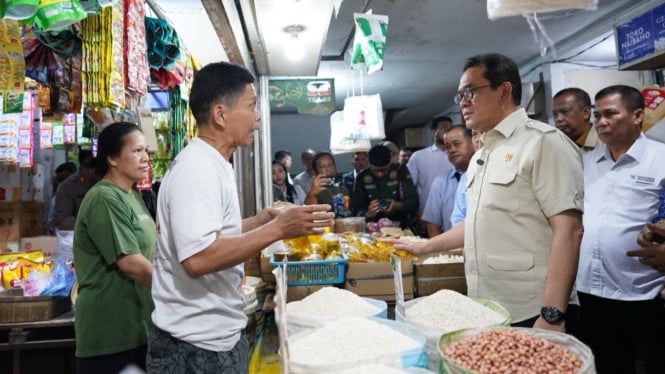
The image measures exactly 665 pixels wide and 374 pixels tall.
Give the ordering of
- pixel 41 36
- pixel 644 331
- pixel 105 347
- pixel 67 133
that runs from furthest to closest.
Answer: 1. pixel 67 133
2. pixel 644 331
3. pixel 41 36
4. pixel 105 347

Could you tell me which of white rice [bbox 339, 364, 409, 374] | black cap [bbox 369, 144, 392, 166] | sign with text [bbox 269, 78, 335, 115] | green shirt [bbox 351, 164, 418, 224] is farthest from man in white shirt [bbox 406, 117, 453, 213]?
white rice [bbox 339, 364, 409, 374]

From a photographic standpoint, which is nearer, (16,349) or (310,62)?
(16,349)

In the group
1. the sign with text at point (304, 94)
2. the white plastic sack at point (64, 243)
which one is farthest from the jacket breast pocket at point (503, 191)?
the white plastic sack at point (64, 243)

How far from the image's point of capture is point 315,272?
2287 millimetres

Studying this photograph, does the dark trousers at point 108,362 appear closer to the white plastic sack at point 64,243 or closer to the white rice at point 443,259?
the white rice at point 443,259

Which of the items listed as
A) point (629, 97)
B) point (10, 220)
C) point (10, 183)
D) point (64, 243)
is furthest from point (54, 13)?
point (10, 183)

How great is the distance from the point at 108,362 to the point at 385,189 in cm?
320

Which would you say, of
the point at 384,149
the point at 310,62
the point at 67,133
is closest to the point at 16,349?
the point at 67,133

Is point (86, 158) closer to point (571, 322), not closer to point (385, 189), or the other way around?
point (385, 189)

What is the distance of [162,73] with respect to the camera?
288 cm

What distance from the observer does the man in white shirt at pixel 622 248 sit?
8.54ft

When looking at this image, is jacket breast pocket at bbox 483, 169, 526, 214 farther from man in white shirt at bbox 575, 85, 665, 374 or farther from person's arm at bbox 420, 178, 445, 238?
person's arm at bbox 420, 178, 445, 238

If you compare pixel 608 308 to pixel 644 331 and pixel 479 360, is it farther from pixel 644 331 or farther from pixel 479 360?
pixel 479 360

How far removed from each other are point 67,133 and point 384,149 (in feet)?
10.0
